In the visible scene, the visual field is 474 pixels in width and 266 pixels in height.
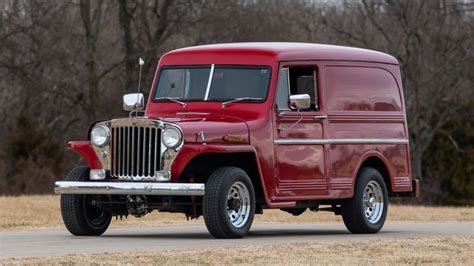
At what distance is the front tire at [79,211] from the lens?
16.6m

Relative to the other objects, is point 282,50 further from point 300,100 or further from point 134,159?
point 134,159

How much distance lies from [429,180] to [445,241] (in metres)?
43.1

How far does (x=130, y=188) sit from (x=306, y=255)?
2.60 m

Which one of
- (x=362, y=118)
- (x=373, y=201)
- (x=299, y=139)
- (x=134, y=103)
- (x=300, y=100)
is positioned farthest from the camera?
(x=373, y=201)

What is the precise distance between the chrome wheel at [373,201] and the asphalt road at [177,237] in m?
0.28

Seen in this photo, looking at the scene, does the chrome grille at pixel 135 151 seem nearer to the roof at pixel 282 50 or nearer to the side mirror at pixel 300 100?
the side mirror at pixel 300 100

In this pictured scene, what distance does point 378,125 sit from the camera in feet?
62.4

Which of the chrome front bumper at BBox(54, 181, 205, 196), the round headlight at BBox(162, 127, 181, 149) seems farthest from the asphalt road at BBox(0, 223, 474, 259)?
the round headlight at BBox(162, 127, 181, 149)

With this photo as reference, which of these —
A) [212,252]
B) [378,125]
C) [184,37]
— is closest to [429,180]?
[184,37]

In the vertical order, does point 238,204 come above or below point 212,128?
below

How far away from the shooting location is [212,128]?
16016 mm

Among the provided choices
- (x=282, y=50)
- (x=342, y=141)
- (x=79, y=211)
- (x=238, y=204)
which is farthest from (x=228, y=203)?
(x=342, y=141)

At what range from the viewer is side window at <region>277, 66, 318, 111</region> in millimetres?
17438

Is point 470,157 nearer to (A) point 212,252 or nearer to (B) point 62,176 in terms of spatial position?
(B) point 62,176
